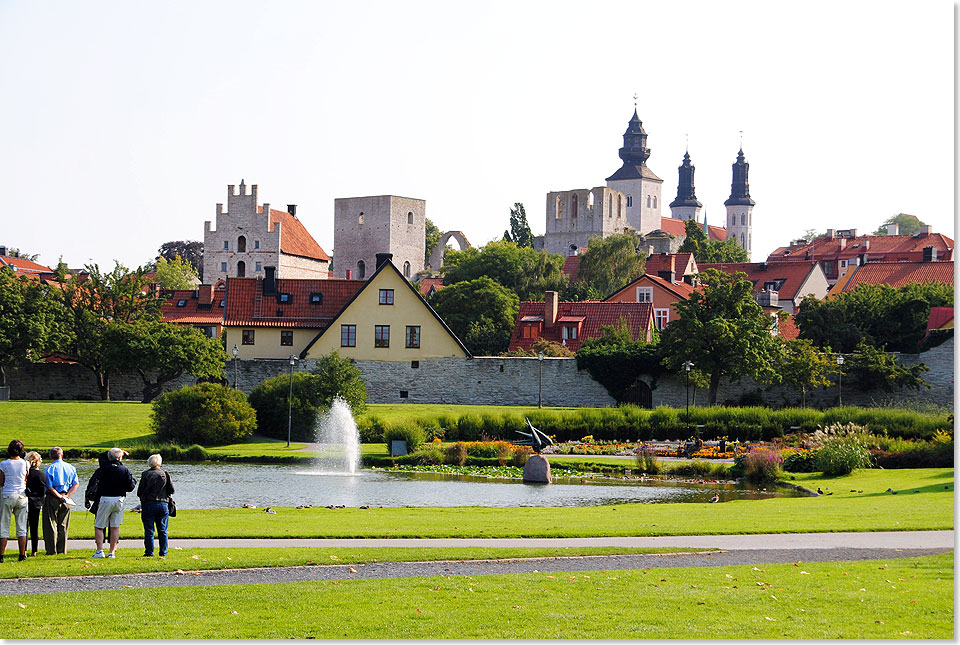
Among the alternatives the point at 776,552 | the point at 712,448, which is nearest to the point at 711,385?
the point at 712,448

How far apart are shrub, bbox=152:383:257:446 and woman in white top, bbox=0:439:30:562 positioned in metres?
24.3

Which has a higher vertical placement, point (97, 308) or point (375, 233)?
point (375, 233)

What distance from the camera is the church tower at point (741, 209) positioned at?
17262cm

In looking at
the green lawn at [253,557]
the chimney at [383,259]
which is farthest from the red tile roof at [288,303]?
the green lawn at [253,557]

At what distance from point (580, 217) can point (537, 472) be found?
3866 inches

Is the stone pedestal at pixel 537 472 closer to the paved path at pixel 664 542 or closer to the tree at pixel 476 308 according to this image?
the paved path at pixel 664 542

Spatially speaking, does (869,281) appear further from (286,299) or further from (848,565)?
(848,565)

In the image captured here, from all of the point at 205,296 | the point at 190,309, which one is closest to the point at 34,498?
the point at 190,309

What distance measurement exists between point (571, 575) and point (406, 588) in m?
1.82

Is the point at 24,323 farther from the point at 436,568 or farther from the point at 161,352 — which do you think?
the point at 436,568

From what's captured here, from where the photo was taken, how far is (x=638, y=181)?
150750 millimetres

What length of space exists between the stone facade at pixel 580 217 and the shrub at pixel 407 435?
89.0 m

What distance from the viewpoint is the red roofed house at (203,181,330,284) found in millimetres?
103688

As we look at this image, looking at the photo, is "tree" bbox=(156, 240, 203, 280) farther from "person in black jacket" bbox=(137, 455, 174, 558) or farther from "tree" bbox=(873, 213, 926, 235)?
"person in black jacket" bbox=(137, 455, 174, 558)
